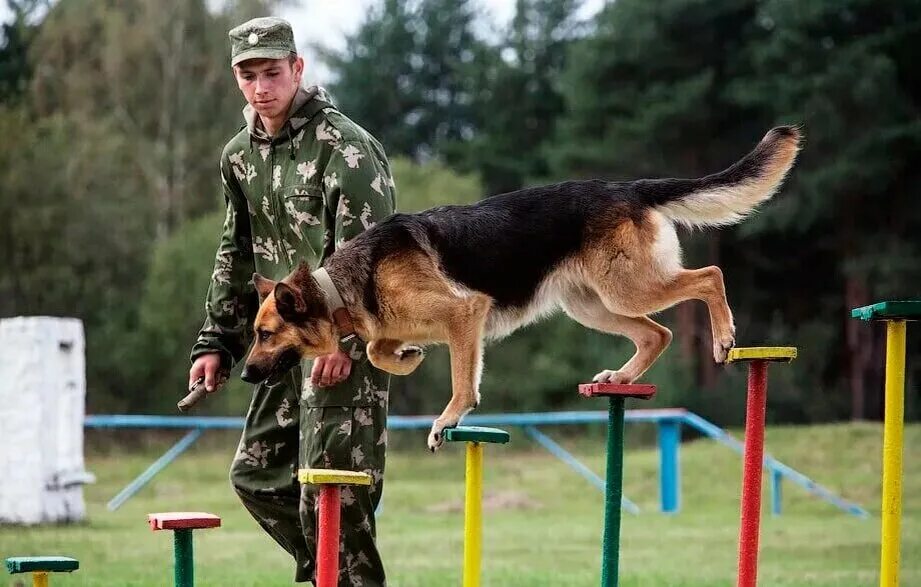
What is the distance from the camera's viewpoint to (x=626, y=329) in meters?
5.08

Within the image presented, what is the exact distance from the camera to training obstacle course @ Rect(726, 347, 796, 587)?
394 cm

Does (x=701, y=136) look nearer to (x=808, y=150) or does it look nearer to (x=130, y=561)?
(x=808, y=150)

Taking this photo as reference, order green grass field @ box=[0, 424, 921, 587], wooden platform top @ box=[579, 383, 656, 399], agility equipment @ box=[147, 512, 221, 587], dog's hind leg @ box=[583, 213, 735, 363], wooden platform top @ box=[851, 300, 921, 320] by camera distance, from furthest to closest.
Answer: green grass field @ box=[0, 424, 921, 587] → dog's hind leg @ box=[583, 213, 735, 363] → wooden platform top @ box=[579, 383, 656, 399] → agility equipment @ box=[147, 512, 221, 587] → wooden platform top @ box=[851, 300, 921, 320]

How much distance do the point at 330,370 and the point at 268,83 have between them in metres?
1.04

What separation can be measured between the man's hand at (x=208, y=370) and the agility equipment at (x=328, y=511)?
4.21ft

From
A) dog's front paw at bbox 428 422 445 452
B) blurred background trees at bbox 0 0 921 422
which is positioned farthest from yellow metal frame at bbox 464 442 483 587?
blurred background trees at bbox 0 0 921 422

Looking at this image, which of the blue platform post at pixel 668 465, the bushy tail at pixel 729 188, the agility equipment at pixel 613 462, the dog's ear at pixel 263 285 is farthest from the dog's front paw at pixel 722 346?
the blue platform post at pixel 668 465

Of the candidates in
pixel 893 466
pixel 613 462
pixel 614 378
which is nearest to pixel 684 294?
pixel 614 378

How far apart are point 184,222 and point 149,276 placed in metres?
1.64

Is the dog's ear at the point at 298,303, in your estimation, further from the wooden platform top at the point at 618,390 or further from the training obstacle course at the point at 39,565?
the training obstacle course at the point at 39,565

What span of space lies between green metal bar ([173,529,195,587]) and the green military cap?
1672 mm

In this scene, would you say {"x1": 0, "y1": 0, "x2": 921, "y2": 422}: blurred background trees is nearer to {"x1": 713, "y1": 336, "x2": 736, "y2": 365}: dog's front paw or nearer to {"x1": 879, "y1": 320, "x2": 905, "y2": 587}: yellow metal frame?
{"x1": 713, "y1": 336, "x2": 736, "y2": 365}: dog's front paw

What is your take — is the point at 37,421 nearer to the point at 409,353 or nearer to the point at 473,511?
the point at 409,353

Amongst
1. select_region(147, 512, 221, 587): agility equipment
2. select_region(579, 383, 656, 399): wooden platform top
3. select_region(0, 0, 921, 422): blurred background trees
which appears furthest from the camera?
select_region(0, 0, 921, 422): blurred background trees
